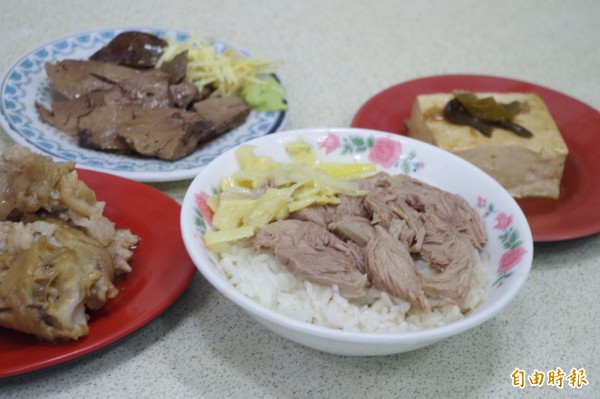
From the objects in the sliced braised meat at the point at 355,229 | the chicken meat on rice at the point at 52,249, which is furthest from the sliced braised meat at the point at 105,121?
the sliced braised meat at the point at 355,229

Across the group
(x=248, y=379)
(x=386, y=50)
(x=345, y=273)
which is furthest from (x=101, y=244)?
(x=386, y=50)

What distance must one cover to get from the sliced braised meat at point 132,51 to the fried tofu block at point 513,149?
1138mm

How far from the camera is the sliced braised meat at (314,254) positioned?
1384 mm

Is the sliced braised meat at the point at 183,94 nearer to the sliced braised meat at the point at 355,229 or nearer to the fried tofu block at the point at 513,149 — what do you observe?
the fried tofu block at the point at 513,149

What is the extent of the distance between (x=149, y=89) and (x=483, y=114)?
1.25 metres

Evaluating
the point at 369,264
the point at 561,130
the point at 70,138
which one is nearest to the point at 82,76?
the point at 70,138

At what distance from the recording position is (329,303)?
1.37 metres

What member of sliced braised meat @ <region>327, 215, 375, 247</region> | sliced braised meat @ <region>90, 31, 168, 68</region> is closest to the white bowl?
sliced braised meat @ <region>327, 215, 375, 247</region>

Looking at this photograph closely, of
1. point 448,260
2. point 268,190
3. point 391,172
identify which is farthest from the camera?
point 391,172

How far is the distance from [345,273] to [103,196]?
828 mm

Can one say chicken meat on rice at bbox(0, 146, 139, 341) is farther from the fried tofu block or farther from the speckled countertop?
the fried tofu block

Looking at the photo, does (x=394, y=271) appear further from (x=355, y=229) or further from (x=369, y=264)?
(x=355, y=229)

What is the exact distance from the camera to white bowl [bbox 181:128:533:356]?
1251 millimetres

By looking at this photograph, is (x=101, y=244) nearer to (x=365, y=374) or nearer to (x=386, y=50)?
(x=365, y=374)
